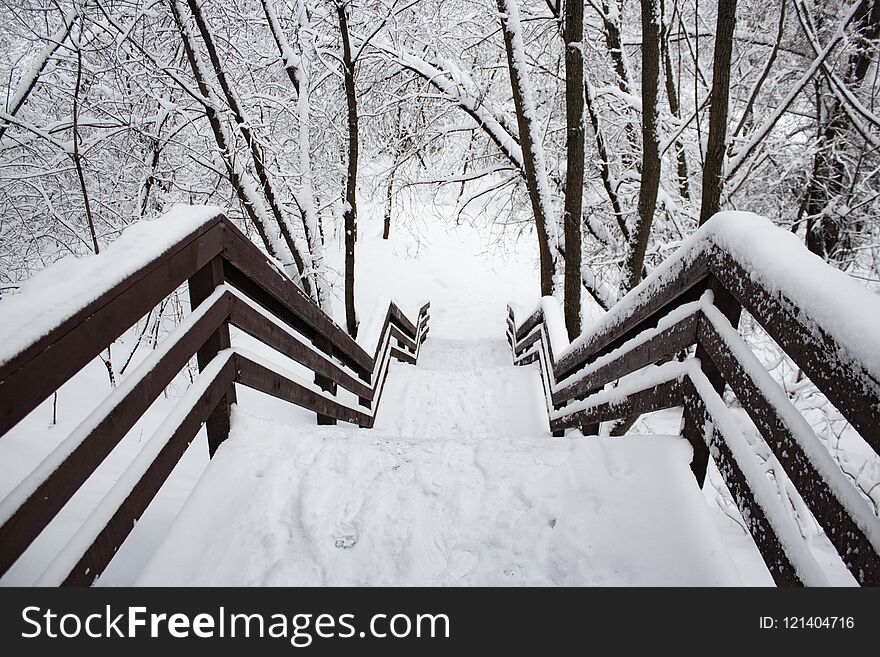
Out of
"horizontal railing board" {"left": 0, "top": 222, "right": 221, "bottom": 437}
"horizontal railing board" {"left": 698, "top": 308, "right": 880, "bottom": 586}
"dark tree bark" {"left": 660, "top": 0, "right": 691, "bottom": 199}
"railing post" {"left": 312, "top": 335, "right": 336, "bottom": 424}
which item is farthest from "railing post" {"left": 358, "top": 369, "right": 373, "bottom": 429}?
"dark tree bark" {"left": 660, "top": 0, "right": 691, "bottom": 199}

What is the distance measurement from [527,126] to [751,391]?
5.30 meters

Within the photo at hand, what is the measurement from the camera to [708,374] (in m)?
1.87

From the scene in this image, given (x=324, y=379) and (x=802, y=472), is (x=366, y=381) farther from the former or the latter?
(x=802, y=472)

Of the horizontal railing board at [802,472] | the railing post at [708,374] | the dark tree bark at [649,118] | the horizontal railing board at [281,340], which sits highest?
the dark tree bark at [649,118]

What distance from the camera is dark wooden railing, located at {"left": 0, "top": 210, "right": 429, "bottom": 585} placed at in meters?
1.13

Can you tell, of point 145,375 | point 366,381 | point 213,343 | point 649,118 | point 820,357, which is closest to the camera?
point 820,357

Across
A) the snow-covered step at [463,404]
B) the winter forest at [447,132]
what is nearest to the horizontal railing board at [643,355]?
the winter forest at [447,132]

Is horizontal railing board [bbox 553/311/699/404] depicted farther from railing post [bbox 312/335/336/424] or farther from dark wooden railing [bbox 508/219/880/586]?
railing post [bbox 312/335/336/424]

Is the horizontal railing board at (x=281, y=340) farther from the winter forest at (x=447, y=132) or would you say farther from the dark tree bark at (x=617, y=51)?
the dark tree bark at (x=617, y=51)

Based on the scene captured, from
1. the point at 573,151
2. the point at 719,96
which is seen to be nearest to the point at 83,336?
the point at 719,96

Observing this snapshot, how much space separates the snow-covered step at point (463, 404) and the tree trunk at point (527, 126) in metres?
1.73

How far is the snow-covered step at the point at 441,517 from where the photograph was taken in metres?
1.64

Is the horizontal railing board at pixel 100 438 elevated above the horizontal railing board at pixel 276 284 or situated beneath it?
situated beneath

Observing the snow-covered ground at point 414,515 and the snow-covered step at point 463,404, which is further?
the snow-covered step at point 463,404
